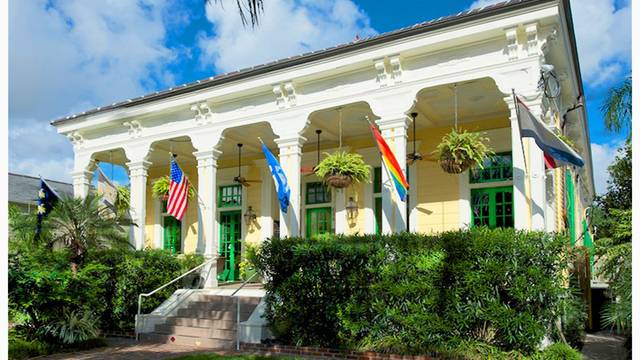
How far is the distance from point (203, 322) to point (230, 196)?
6529 millimetres

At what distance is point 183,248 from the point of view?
54.3 feet

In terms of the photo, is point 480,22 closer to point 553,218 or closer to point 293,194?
point 553,218

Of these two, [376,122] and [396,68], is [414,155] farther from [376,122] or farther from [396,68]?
[396,68]

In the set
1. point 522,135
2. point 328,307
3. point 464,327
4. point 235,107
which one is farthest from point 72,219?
point 522,135

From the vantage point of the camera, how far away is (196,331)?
980 centimetres

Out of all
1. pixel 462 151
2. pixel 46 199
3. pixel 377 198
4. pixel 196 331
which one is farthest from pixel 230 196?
pixel 462 151

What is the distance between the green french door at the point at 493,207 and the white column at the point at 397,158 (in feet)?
8.98

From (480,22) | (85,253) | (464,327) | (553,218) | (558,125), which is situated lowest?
(464,327)

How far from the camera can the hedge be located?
7.25m

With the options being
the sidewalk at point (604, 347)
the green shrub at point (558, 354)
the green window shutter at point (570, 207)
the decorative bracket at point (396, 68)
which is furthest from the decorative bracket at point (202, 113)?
the sidewalk at point (604, 347)

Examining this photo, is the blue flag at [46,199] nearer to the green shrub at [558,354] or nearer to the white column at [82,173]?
the white column at [82,173]

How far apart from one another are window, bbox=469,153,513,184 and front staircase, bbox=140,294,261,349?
5529mm

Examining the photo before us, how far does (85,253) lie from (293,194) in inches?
167

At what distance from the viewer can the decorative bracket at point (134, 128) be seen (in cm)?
1353
